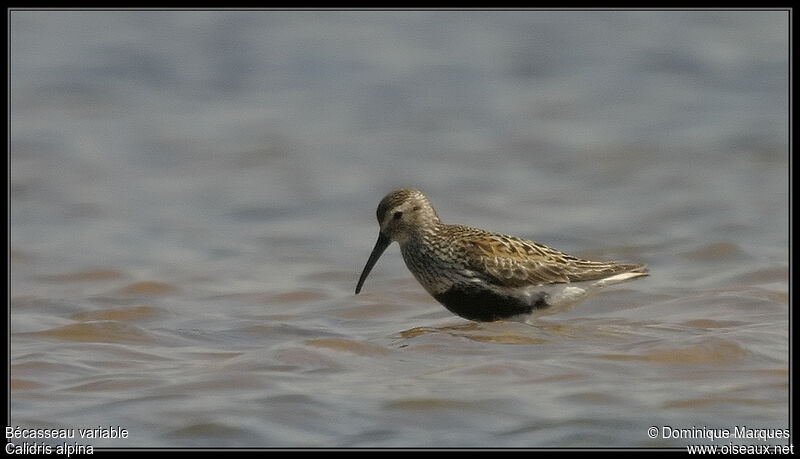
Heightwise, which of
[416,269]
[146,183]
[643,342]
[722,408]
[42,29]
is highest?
[42,29]

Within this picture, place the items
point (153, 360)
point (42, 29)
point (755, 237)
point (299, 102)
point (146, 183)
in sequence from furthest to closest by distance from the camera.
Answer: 1. point (42, 29)
2. point (299, 102)
3. point (146, 183)
4. point (755, 237)
5. point (153, 360)

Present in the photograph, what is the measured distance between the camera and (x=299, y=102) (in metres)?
14.9

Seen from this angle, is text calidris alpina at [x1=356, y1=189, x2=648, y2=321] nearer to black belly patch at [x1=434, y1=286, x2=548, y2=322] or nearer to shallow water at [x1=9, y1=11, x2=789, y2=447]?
black belly patch at [x1=434, y1=286, x2=548, y2=322]

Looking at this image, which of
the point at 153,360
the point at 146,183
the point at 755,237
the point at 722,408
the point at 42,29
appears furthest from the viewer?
the point at 42,29

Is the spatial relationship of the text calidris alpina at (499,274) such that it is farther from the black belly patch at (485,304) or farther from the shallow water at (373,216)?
the shallow water at (373,216)

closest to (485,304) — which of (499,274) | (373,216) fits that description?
(499,274)

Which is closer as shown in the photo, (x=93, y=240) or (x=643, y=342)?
(x=643, y=342)

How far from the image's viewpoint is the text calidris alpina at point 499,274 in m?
8.59

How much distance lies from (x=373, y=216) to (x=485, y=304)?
3487 mm

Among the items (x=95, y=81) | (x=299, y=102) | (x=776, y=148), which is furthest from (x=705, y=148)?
(x=95, y=81)

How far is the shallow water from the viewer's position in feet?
22.5

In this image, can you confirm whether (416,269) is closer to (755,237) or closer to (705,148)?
(755,237)

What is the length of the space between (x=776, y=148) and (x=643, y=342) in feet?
20.2

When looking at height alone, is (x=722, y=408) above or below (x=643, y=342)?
below
